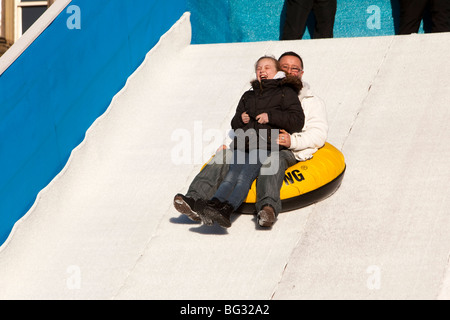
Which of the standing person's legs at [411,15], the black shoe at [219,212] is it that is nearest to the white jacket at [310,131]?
the black shoe at [219,212]

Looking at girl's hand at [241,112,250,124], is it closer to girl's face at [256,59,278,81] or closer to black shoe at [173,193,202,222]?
girl's face at [256,59,278,81]

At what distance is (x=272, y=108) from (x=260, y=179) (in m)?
0.50

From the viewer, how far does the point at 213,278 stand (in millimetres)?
4551

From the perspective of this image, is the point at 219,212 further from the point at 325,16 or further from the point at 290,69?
the point at 325,16

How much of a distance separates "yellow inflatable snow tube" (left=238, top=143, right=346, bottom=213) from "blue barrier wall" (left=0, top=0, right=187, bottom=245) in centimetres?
139

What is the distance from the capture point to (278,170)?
4.91m

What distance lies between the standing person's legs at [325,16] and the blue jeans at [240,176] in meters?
3.18

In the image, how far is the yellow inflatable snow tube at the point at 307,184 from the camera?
4961mm

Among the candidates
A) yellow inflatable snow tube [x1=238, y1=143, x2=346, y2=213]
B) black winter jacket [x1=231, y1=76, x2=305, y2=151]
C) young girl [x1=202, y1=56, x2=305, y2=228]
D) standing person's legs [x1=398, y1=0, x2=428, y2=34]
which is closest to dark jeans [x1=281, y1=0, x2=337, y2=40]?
standing person's legs [x1=398, y1=0, x2=428, y2=34]

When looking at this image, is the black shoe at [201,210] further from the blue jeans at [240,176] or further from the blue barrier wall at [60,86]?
the blue barrier wall at [60,86]

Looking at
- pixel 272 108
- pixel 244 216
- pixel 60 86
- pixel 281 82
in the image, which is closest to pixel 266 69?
pixel 281 82

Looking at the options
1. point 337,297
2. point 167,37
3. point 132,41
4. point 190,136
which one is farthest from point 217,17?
point 337,297

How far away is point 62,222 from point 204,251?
1.10 meters
